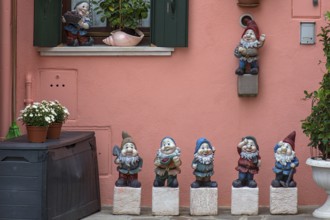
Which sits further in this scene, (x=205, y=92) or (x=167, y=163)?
(x=205, y=92)

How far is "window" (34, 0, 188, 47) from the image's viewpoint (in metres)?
7.70

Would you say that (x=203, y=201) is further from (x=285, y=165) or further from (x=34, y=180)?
(x=34, y=180)

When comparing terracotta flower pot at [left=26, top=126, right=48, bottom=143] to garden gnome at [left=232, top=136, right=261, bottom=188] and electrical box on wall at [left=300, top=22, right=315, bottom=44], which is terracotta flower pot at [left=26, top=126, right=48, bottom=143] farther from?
electrical box on wall at [left=300, top=22, right=315, bottom=44]

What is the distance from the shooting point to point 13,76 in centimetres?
750

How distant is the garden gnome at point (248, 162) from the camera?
288 inches

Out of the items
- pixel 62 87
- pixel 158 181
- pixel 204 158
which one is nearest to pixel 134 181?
pixel 158 181

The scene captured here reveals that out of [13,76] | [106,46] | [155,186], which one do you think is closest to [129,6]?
[106,46]

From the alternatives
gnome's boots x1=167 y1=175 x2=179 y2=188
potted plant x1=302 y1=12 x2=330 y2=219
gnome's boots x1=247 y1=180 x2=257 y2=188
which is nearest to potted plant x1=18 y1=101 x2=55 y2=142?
gnome's boots x1=167 y1=175 x2=179 y2=188

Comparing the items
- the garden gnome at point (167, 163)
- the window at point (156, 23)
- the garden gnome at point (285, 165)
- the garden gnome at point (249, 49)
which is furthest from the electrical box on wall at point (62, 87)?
the garden gnome at point (285, 165)

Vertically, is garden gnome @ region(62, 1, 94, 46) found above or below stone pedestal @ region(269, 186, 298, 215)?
above

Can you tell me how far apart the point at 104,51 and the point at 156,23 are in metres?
0.58

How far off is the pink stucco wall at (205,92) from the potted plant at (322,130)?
1.66 ft

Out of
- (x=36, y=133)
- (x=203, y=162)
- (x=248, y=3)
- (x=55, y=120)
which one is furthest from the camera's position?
(x=248, y=3)

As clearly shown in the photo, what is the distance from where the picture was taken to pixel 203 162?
7258 mm
